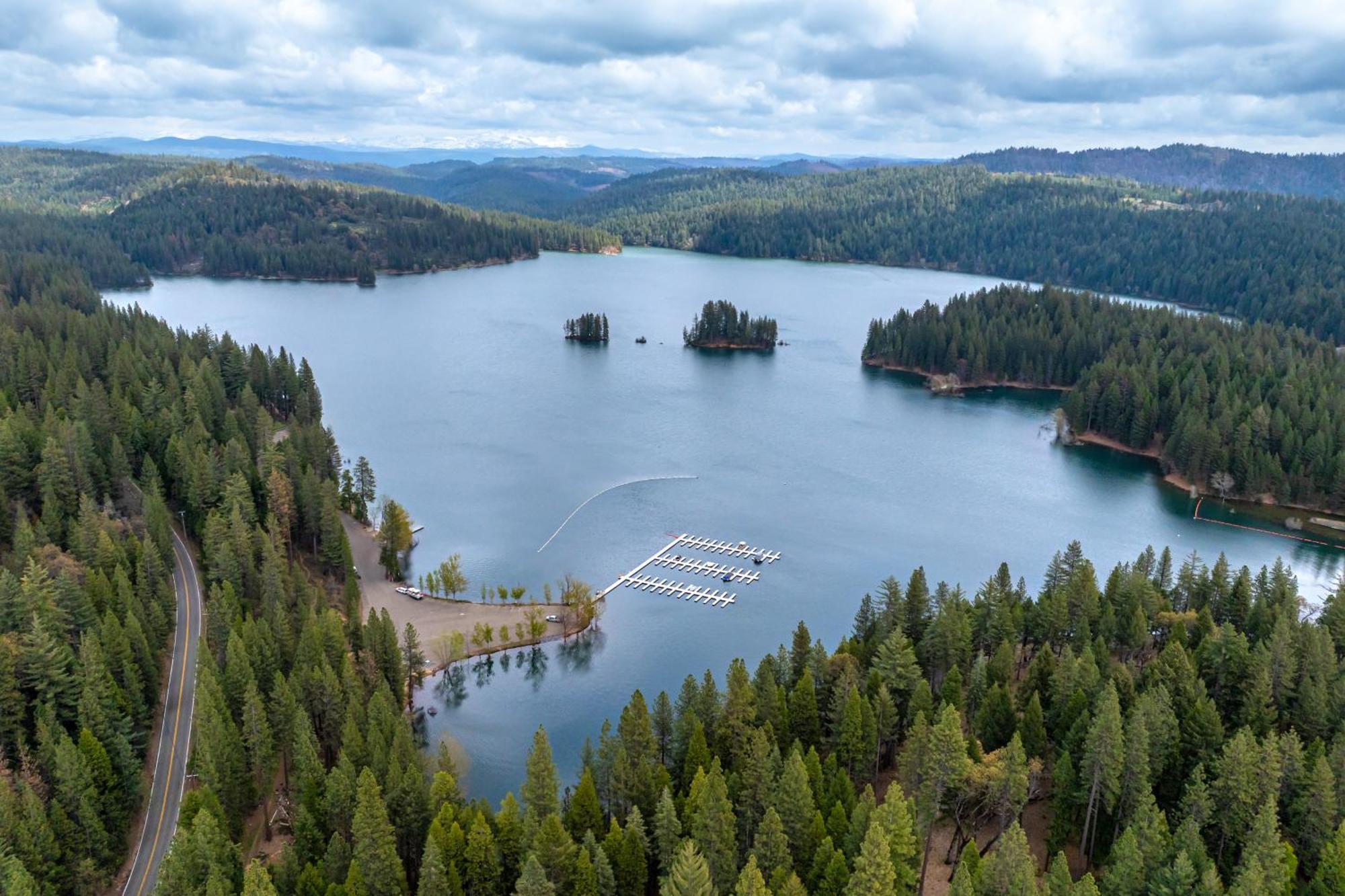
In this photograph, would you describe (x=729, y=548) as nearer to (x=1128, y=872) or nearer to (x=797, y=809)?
(x=797, y=809)

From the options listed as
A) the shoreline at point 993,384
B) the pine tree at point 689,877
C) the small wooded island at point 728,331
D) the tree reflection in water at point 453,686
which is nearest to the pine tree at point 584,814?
the pine tree at point 689,877

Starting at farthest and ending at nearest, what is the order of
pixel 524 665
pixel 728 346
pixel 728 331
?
pixel 728 331, pixel 728 346, pixel 524 665

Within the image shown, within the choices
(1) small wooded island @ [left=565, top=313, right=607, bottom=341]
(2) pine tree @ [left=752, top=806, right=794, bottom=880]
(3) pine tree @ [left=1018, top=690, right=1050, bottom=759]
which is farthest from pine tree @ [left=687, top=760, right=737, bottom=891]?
(1) small wooded island @ [left=565, top=313, right=607, bottom=341]

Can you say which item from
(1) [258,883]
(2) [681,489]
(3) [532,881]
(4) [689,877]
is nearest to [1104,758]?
(4) [689,877]

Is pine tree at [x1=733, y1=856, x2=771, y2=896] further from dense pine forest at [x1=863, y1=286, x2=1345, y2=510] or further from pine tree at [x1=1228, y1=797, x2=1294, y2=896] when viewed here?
dense pine forest at [x1=863, y1=286, x2=1345, y2=510]

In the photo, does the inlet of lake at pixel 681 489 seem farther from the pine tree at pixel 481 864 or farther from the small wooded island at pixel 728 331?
the pine tree at pixel 481 864

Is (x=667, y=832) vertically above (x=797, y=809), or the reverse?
(x=797, y=809)

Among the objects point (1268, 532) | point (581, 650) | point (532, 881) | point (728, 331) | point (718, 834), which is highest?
point (728, 331)
